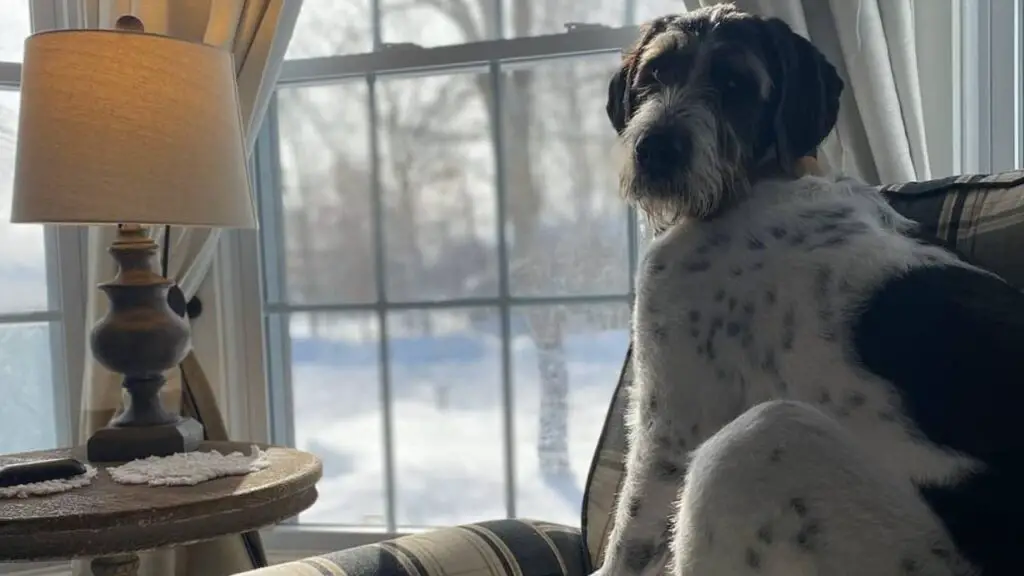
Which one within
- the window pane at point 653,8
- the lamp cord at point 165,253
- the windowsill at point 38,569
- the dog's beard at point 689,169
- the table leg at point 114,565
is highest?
the window pane at point 653,8

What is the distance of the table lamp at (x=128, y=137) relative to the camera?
1.42 meters

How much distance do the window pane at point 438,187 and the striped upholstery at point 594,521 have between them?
0.78m

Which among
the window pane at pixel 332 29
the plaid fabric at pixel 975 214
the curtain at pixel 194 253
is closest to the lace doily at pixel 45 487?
the curtain at pixel 194 253

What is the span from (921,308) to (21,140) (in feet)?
4.27

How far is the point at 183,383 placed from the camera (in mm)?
1992

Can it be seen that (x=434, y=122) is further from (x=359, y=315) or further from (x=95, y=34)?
(x=95, y=34)

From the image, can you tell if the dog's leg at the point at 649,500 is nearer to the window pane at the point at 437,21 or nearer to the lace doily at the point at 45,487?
the lace doily at the point at 45,487

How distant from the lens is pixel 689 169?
1.20m

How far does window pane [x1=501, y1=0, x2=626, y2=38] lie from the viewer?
2.08m

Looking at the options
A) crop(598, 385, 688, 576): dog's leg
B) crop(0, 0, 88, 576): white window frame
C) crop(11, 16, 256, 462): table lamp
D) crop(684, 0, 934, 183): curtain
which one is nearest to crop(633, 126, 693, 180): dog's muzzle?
crop(598, 385, 688, 576): dog's leg

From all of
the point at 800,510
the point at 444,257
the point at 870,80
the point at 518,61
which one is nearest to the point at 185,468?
the point at 444,257

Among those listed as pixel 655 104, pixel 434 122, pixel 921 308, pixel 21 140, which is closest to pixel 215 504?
pixel 21 140

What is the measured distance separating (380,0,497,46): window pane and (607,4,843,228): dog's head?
937mm

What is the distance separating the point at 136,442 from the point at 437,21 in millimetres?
1132
